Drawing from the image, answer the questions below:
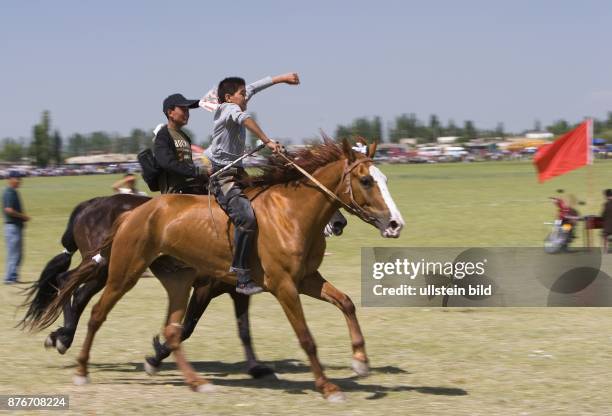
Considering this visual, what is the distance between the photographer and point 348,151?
825 cm

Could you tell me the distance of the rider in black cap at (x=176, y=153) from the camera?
9.32 m

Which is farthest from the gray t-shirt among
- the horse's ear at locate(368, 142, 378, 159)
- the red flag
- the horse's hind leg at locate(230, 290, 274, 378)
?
the red flag

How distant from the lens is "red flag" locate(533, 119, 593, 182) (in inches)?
815

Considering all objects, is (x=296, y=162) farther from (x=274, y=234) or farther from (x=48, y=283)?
(x=48, y=283)

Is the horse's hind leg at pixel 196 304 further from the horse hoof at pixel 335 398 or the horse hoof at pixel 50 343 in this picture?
the horse hoof at pixel 335 398

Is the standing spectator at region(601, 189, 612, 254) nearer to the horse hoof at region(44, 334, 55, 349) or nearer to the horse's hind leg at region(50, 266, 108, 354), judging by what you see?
the horse's hind leg at region(50, 266, 108, 354)

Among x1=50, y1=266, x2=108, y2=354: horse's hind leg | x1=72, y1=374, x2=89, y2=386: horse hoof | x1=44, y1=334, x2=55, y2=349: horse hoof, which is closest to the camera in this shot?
x1=72, y1=374, x2=89, y2=386: horse hoof

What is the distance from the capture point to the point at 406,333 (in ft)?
36.7

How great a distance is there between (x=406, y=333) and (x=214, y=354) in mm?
2447

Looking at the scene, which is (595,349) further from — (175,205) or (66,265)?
(66,265)

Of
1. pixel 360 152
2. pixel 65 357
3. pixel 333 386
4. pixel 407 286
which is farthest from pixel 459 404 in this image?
pixel 407 286

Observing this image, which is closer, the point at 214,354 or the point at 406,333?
the point at 214,354

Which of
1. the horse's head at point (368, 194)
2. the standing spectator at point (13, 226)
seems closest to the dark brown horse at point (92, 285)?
the horse's head at point (368, 194)

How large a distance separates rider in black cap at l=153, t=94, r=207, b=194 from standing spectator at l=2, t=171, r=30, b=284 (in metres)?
8.33
